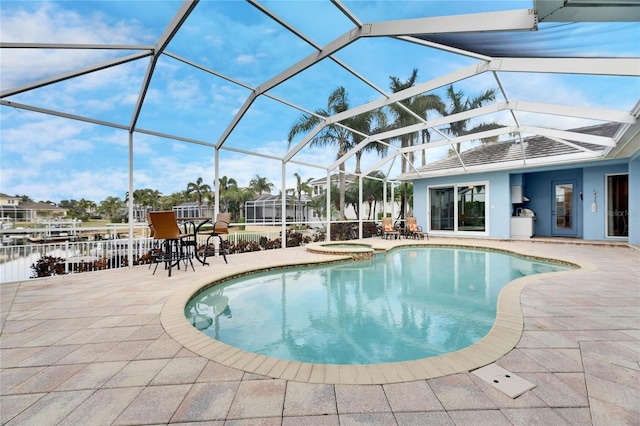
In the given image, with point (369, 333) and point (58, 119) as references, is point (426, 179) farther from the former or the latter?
point (58, 119)

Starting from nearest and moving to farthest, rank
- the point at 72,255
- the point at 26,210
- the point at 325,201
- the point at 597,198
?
the point at 26,210, the point at 72,255, the point at 597,198, the point at 325,201

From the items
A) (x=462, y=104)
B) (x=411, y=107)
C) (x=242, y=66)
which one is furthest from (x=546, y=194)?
(x=242, y=66)

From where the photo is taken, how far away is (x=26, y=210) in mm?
5305

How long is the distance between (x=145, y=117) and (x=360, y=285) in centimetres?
547

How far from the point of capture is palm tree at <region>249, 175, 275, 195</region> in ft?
112

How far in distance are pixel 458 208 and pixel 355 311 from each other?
10.5 m

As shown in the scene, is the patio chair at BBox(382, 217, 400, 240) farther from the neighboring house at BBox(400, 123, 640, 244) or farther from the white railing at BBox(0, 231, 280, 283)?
the white railing at BBox(0, 231, 280, 283)

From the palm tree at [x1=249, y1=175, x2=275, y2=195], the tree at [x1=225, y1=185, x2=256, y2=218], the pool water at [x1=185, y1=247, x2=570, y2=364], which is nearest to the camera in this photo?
the pool water at [x1=185, y1=247, x2=570, y2=364]

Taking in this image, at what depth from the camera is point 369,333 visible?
330cm

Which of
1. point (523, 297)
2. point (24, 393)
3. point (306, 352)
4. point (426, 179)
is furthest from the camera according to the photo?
point (426, 179)

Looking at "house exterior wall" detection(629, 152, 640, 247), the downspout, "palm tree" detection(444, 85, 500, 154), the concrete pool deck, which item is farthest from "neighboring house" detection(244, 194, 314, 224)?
the concrete pool deck

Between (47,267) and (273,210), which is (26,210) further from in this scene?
(273,210)

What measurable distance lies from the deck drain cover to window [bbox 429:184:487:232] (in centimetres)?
1148

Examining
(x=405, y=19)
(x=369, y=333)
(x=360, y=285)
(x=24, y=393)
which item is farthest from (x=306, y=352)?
(x=405, y=19)
